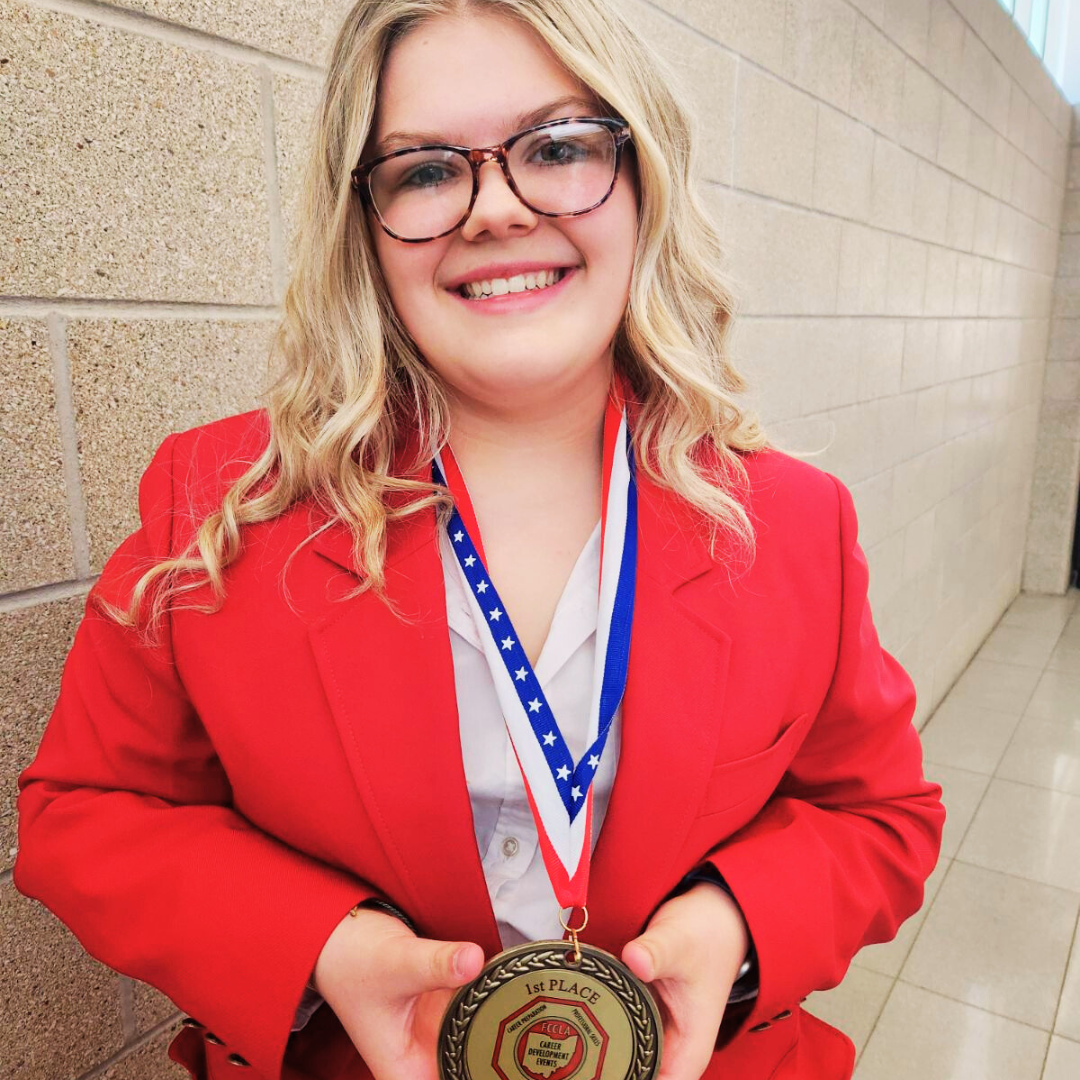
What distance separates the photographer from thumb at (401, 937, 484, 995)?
27.9 inches

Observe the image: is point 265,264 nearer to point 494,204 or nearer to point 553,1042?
point 494,204

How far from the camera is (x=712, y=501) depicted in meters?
0.97

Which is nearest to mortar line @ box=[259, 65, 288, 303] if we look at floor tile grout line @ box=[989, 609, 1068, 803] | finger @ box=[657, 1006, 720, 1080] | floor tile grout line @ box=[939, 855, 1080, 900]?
finger @ box=[657, 1006, 720, 1080]

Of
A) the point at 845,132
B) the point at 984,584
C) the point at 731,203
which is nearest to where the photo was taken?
the point at 731,203

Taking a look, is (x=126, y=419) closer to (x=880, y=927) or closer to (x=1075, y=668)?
(x=880, y=927)

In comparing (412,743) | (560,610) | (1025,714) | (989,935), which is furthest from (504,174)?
(1025,714)

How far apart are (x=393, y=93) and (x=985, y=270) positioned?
4.24 meters

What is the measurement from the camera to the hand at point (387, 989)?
2.44 ft

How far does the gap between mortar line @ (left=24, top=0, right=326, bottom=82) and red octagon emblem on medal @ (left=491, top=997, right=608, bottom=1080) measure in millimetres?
1036

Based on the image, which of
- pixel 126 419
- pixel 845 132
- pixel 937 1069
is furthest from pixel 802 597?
pixel 845 132

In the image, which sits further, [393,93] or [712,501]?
[712,501]

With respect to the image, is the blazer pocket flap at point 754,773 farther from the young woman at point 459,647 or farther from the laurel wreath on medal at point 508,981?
the laurel wreath on medal at point 508,981

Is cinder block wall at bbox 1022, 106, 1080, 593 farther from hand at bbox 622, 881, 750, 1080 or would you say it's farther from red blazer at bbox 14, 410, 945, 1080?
hand at bbox 622, 881, 750, 1080

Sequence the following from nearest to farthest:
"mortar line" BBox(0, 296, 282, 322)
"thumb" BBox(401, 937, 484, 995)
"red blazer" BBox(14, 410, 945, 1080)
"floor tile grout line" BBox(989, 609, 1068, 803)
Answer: "thumb" BBox(401, 937, 484, 995), "red blazer" BBox(14, 410, 945, 1080), "mortar line" BBox(0, 296, 282, 322), "floor tile grout line" BBox(989, 609, 1068, 803)
